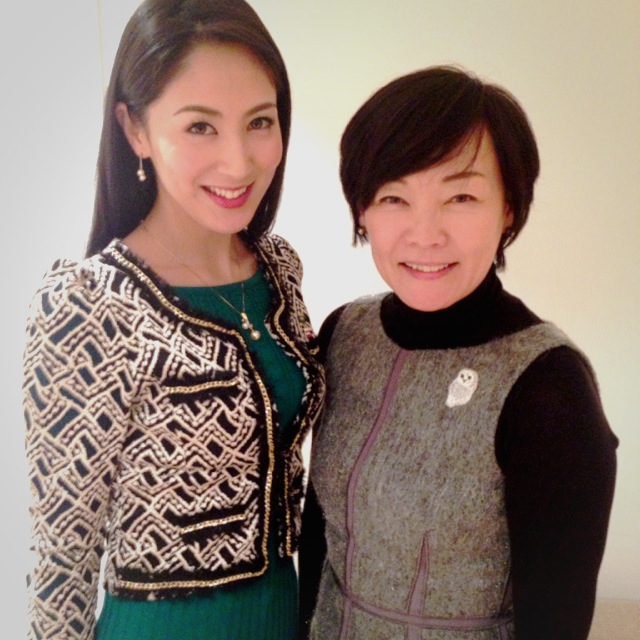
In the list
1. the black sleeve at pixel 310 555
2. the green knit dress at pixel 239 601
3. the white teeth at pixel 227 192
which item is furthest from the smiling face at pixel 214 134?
the black sleeve at pixel 310 555

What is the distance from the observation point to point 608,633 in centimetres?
154

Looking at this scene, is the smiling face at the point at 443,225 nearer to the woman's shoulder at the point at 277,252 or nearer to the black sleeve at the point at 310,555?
the woman's shoulder at the point at 277,252

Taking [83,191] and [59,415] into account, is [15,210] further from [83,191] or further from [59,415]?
[59,415]

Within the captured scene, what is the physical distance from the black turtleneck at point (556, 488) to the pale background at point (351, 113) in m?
0.95

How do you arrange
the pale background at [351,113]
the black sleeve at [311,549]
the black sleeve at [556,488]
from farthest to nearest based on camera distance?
the pale background at [351,113] → the black sleeve at [311,549] → the black sleeve at [556,488]

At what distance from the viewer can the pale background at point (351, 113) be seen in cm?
159

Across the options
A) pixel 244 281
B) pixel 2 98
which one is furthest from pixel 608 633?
pixel 2 98

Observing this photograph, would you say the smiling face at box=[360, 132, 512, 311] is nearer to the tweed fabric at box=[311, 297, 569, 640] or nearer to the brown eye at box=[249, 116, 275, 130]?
the tweed fabric at box=[311, 297, 569, 640]

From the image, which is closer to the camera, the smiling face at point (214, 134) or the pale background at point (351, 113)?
the smiling face at point (214, 134)

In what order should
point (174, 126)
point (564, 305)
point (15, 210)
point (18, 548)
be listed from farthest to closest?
1. point (18, 548)
2. point (15, 210)
3. point (564, 305)
4. point (174, 126)

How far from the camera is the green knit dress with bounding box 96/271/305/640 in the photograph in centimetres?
93

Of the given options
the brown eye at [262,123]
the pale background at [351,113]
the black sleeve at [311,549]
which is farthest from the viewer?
the pale background at [351,113]

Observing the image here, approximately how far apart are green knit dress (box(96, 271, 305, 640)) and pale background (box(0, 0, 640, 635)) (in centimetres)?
80

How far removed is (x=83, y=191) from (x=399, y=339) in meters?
1.28
